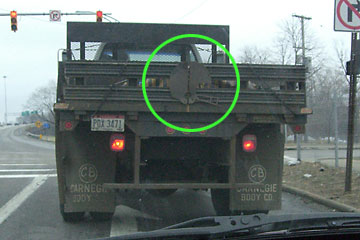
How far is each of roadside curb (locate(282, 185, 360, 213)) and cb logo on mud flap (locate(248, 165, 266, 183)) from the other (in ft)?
6.13

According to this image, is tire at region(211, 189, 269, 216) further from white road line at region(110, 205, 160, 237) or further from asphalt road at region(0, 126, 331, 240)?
white road line at region(110, 205, 160, 237)

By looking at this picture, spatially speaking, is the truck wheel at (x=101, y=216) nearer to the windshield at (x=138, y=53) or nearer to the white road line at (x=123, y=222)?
the white road line at (x=123, y=222)

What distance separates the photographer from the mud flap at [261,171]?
247 inches

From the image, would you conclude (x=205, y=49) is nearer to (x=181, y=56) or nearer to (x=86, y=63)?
(x=181, y=56)

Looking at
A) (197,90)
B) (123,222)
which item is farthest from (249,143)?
(123,222)

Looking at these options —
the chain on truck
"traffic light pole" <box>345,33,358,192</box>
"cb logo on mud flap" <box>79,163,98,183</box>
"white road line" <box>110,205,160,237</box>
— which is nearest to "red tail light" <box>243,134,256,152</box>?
the chain on truck

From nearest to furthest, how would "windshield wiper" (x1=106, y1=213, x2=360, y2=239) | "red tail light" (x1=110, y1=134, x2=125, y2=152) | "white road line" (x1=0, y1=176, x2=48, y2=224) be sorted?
"windshield wiper" (x1=106, y1=213, x2=360, y2=239), "red tail light" (x1=110, y1=134, x2=125, y2=152), "white road line" (x1=0, y1=176, x2=48, y2=224)

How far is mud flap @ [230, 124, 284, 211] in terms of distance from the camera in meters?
6.27

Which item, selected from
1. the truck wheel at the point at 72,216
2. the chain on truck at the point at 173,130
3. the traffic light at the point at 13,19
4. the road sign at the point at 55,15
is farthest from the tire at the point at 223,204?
the traffic light at the point at 13,19

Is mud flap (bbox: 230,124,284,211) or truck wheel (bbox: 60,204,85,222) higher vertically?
mud flap (bbox: 230,124,284,211)

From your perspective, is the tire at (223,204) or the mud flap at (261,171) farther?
the tire at (223,204)

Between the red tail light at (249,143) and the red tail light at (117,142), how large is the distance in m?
1.67

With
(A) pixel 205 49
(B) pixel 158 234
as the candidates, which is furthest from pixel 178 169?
(B) pixel 158 234

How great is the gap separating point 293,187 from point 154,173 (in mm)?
4471
